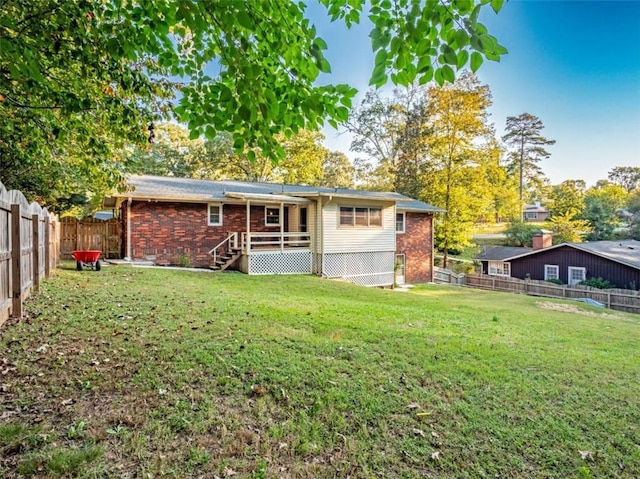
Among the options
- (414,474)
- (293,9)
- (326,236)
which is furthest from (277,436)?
(326,236)

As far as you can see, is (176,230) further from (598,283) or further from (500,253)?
(500,253)

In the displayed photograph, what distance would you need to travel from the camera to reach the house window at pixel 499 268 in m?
27.0

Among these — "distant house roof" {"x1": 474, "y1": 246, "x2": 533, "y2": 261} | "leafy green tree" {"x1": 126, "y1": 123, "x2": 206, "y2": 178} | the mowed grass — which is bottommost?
the mowed grass

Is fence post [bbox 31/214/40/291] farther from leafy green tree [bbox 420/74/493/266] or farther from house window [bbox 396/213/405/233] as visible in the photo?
leafy green tree [bbox 420/74/493/266]

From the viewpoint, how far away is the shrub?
65.1ft

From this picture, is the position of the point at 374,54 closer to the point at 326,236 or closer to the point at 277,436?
the point at 277,436

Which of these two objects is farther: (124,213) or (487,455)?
(124,213)

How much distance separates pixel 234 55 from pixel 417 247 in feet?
64.9

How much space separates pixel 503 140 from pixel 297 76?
5277cm

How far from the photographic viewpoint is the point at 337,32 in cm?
838

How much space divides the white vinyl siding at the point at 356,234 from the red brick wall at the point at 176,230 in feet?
13.3

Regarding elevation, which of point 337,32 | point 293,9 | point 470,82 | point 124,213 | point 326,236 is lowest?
point 326,236

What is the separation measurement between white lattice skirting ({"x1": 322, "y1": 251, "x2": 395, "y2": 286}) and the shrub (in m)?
11.7

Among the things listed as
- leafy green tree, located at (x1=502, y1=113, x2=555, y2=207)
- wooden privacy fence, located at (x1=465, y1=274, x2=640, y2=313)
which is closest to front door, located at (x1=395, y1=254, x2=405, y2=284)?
wooden privacy fence, located at (x1=465, y1=274, x2=640, y2=313)
